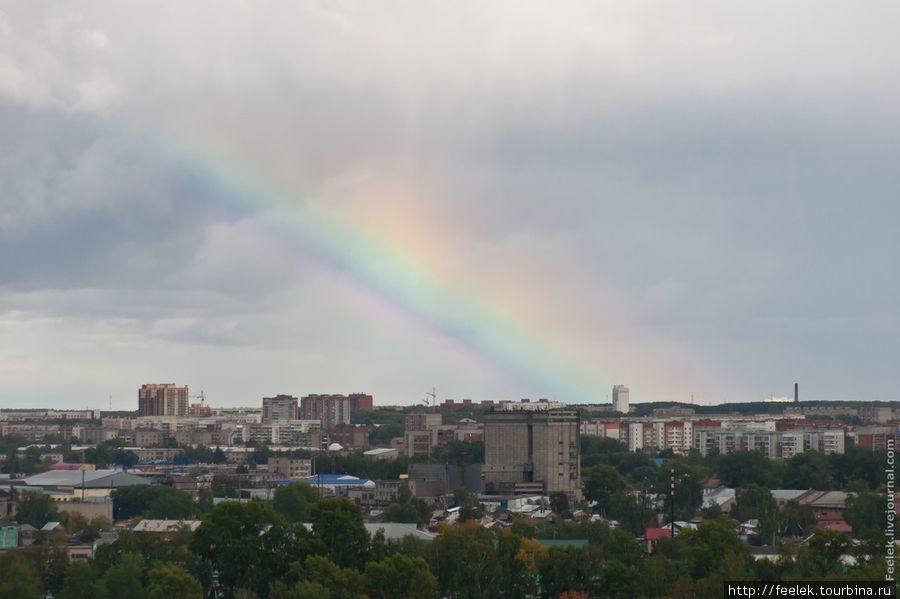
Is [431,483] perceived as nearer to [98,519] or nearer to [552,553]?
[98,519]

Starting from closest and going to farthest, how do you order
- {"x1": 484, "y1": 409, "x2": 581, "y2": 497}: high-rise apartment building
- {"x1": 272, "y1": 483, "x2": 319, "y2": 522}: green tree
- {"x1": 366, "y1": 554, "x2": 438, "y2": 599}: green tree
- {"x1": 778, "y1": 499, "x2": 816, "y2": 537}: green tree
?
{"x1": 366, "y1": 554, "x2": 438, "y2": 599}: green tree
{"x1": 778, "y1": 499, "x2": 816, "y2": 537}: green tree
{"x1": 272, "y1": 483, "x2": 319, "y2": 522}: green tree
{"x1": 484, "y1": 409, "x2": 581, "y2": 497}: high-rise apartment building

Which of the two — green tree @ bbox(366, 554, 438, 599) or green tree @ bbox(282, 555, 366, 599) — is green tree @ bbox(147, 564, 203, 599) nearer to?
green tree @ bbox(282, 555, 366, 599)

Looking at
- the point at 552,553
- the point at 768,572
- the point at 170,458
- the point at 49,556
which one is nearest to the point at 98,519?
the point at 49,556

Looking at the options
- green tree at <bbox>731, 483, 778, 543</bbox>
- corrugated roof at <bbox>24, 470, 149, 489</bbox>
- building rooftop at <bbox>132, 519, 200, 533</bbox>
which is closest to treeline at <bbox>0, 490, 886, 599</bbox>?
green tree at <bbox>731, 483, 778, 543</bbox>

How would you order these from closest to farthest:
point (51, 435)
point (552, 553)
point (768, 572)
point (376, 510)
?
point (768, 572) < point (552, 553) < point (376, 510) < point (51, 435)

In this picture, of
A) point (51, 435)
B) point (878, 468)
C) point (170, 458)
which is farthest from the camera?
point (51, 435)

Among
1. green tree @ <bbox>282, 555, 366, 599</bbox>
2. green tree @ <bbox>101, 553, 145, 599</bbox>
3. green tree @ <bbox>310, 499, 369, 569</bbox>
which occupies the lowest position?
green tree @ <bbox>101, 553, 145, 599</bbox>

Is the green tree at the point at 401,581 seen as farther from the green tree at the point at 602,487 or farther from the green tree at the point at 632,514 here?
the green tree at the point at 602,487
